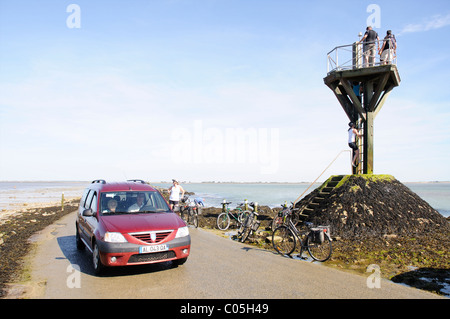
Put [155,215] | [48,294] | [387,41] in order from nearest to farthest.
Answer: [48,294] → [155,215] → [387,41]

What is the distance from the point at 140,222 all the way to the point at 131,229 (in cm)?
35

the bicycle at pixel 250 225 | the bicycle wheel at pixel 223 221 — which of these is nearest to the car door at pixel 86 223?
the bicycle at pixel 250 225

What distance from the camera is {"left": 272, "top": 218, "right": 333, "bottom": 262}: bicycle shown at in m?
8.37

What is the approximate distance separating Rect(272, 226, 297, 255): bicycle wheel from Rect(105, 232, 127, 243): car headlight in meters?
4.63

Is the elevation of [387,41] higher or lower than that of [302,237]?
higher

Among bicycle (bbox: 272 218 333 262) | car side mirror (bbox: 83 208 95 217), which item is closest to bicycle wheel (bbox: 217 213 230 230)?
bicycle (bbox: 272 218 333 262)

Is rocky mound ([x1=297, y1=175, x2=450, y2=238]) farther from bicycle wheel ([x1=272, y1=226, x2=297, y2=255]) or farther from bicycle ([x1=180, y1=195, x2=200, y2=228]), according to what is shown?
bicycle ([x1=180, y1=195, x2=200, y2=228])

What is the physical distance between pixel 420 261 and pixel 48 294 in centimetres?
880

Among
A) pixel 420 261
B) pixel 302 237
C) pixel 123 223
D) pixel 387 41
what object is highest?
pixel 387 41

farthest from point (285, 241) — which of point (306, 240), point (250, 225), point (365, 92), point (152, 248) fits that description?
point (365, 92)

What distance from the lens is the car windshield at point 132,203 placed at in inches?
290
